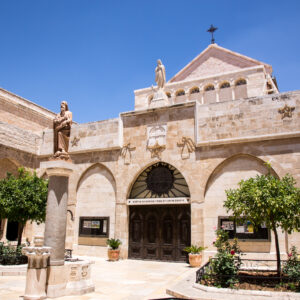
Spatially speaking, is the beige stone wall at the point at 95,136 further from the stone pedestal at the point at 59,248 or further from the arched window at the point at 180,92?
the arched window at the point at 180,92

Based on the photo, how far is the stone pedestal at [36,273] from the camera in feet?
25.7

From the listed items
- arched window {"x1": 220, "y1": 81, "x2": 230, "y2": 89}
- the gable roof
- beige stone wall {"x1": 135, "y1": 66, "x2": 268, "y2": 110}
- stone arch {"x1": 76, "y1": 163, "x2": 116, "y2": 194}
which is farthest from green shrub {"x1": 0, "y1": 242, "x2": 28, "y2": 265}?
the gable roof

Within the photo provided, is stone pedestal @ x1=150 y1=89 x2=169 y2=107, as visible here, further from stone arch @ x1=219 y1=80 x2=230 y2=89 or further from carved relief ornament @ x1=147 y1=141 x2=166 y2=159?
stone arch @ x1=219 y1=80 x2=230 y2=89

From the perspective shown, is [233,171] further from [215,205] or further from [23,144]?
[23,144]

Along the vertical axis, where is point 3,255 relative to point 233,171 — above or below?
below

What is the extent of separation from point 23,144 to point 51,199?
40.3ft

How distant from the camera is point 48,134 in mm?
21000

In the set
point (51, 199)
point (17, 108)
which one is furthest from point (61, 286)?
point (17, 108)

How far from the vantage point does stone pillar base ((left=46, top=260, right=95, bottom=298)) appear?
324 inches

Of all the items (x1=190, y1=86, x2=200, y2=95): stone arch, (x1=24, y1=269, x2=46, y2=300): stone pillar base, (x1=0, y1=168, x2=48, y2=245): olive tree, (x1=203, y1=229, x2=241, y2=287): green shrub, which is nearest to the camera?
(x1=24, y1=269, x2=46, y2=300): stone pillar base

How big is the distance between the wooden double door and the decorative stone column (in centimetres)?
831

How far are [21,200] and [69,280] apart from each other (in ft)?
21.1

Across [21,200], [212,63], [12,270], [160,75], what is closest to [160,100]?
[160,75]

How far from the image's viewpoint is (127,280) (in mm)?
11086
